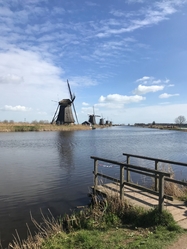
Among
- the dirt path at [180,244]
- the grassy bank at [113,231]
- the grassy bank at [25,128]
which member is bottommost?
the grassy bank at [113,231]

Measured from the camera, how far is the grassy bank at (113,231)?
4.67 meters

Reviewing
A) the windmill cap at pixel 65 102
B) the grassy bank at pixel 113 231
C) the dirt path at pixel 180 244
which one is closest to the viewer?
the dirt path at pixel 180 244

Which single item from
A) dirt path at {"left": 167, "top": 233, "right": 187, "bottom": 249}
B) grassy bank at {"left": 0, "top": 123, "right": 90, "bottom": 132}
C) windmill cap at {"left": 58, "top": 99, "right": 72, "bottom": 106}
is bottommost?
dirt path at {"left": 167, "top": 233, "right": 187, "bottom": 249}

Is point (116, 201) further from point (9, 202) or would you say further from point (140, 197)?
point (9, 202)

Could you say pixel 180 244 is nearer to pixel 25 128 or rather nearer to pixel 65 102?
pixel 25 128

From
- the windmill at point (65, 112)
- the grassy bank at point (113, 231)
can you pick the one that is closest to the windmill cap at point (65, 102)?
the windmill at point (65, 112)

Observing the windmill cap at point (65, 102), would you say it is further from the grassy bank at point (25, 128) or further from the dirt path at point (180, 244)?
the dirt path at point (180, 244)

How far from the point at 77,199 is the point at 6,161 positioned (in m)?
10.2

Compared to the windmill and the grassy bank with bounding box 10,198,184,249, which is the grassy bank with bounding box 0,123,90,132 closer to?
the windmill

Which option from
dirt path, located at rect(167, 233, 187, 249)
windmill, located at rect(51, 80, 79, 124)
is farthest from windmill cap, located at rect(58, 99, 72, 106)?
dirt path, located at rect(167, 233, 187, 249)

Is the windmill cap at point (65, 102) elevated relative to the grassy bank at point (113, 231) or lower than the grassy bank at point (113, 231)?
elevated

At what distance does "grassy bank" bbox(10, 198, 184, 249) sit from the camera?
467 cm

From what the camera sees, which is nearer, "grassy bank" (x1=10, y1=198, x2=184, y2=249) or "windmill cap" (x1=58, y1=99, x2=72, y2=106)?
"grassy bank" (x1=10, y1=198, x2=184, y2=249)

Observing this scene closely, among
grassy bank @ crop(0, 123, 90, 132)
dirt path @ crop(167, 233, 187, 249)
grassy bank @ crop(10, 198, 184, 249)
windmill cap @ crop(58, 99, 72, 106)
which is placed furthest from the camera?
windmill cap @ crop(58, 99, 72, 106)
